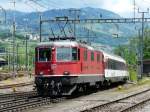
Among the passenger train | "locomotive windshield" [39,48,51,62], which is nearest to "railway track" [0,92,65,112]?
the passenger train

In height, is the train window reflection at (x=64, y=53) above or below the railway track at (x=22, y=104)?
above

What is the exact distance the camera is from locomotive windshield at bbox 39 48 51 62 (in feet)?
90.8

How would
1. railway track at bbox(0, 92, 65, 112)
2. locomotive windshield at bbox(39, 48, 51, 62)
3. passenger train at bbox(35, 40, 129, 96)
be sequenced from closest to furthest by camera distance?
1. railway track at bbox(0, 92, 65, 112)
2. passenger train at bbox(35, 40, 129, 96)
3. locomotive windshield at bbox(39, 48, 51, 62)

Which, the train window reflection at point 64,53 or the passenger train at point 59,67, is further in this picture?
the train window reflection at point 64,53

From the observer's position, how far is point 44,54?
91.4 ft

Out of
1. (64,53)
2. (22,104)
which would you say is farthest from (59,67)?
(22,104)

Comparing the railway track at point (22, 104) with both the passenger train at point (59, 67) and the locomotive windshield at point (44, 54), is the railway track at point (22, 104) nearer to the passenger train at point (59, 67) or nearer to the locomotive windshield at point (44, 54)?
the passenger train at point (59, 67)

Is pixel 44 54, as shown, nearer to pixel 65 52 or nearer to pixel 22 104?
pixel 65 52

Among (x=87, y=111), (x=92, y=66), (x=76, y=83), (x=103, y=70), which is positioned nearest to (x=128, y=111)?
(x=87, y=111)

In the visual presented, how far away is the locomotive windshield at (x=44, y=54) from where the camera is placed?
90.8 feet

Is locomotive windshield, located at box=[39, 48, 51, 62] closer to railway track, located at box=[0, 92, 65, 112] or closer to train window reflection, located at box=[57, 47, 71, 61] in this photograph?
train window reflection, located at box=[57, 47, 71, 61]

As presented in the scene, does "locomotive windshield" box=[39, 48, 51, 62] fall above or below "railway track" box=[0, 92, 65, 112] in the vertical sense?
above

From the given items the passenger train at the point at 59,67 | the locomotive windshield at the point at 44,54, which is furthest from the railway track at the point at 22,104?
the locomotive windshield at the point at 44,54

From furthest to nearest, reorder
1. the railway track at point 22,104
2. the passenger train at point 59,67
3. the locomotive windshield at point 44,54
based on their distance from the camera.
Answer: the locomotive windshield at point 44,54 → the passenger train at point 59,67 → the railway track at point 22,104
